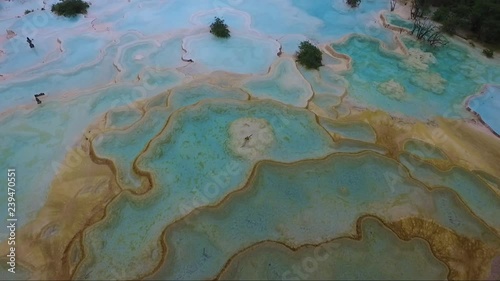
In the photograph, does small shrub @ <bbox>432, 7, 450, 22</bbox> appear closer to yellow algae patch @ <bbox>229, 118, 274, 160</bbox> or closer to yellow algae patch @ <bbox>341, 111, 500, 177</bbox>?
yellow algae patch @ <bbox>341, 111, 500, 177</bbox>

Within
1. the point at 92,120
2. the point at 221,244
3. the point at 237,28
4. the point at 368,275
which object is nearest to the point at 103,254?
the point at 221,244

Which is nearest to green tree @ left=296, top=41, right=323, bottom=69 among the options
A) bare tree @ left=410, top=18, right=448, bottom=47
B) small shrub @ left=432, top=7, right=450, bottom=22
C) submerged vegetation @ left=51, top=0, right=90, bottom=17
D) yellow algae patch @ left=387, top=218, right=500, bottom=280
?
bare tree @ left=410, top=18, right=448, bottom=47

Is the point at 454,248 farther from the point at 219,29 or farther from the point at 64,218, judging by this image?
the point at 219,29

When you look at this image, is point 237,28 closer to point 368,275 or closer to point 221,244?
point 221,244

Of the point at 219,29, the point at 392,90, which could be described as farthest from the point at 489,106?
the point at 219,29

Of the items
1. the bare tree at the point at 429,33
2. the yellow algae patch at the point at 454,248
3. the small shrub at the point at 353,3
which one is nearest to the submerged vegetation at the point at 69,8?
the small shrub at the point at 353,3

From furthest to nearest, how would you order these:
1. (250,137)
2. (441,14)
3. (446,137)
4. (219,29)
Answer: (441,14)
(219,29)
(446,137)
(250,137)

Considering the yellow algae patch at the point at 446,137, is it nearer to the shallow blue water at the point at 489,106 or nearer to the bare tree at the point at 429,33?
the shallow blue water at the point at 489,106
